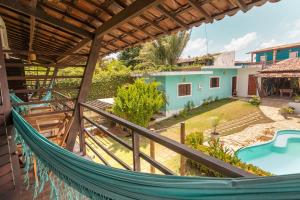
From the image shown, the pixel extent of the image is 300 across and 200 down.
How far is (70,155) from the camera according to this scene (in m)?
1.11

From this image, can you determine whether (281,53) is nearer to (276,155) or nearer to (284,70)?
(284,70)

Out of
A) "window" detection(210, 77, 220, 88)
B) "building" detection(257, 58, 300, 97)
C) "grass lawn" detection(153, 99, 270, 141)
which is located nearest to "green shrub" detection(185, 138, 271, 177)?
"grass lawn" detection(153, 99, 270, 141)

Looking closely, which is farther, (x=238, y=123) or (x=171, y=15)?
(x=238, y=123)

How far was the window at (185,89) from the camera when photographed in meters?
11.4

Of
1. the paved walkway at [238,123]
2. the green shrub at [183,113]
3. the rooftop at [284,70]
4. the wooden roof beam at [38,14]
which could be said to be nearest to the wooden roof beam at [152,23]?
Result: the wooden roof beam at [38,14]

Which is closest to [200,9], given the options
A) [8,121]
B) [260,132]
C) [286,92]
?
[8,121]

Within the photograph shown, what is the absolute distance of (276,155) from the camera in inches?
279

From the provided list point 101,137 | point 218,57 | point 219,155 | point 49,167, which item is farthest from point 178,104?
point 49,167

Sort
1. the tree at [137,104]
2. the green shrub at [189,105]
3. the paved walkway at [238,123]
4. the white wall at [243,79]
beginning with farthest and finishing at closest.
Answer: the white wall at [243,79], the green shrub at [189,105], the paved walkway at [238,123], the tree at [137,104]

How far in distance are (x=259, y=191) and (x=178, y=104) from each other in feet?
36.0

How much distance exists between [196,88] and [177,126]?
4252 millimetres

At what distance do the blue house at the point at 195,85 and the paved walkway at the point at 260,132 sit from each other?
3.85 meters

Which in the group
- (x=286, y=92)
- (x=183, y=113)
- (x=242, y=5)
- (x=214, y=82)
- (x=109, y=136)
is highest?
(x=242, y=5)

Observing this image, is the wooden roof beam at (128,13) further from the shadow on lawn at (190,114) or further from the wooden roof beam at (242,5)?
the shadow on lawn at (190,114)
